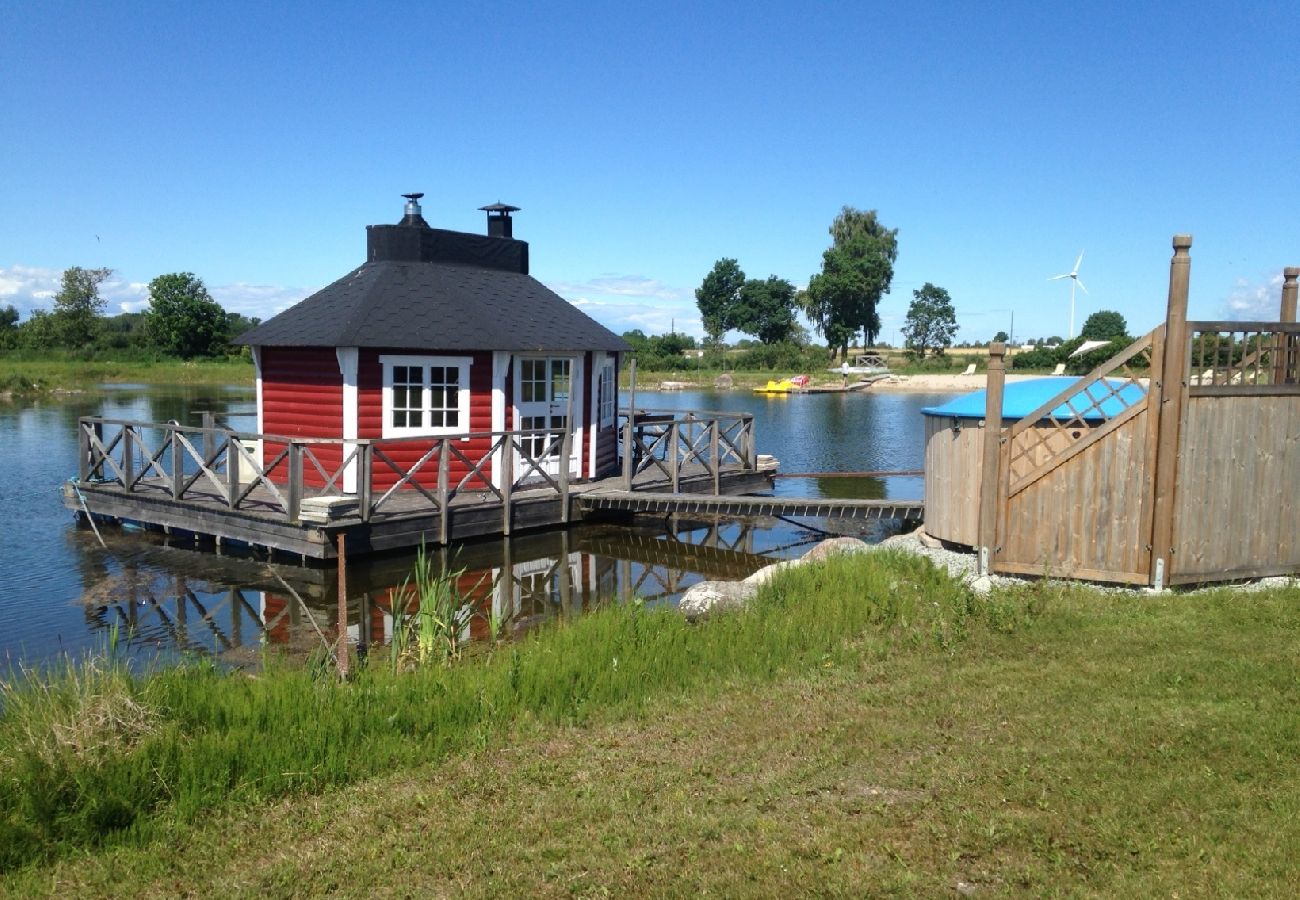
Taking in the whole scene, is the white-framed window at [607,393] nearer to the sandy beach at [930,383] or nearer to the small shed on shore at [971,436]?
the small shed on shore at [971,436]

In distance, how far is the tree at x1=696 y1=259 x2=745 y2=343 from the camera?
83.2m

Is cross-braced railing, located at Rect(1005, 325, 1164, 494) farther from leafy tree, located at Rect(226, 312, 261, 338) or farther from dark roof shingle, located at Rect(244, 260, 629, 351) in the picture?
leafy tree, located at Rect(226, 312, 261, 338)

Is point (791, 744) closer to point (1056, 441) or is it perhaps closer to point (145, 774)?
point (145, 774)

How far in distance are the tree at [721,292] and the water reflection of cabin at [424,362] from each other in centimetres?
6728

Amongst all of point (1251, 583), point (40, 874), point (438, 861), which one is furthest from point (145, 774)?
point (1251, 583)

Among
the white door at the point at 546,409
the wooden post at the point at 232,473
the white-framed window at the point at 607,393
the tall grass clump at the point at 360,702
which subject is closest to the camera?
the tall grass clump at the point at 360,702

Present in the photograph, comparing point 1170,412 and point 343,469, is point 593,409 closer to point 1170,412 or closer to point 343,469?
point 343,469

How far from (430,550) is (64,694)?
7.68 meters

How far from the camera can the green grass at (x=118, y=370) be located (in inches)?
2031

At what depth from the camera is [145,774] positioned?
191 inches

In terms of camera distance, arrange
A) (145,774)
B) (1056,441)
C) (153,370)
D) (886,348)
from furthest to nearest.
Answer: (886,348) → (153,370) → (1056,441) → (145,774)

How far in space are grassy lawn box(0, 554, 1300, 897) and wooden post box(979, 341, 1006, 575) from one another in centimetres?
159

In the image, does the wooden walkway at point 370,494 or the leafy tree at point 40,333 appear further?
the leafy tree at point 40,333

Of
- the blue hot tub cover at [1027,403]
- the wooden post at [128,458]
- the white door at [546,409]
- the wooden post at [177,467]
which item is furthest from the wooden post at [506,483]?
the blue hot tub cover at [1027,403]
